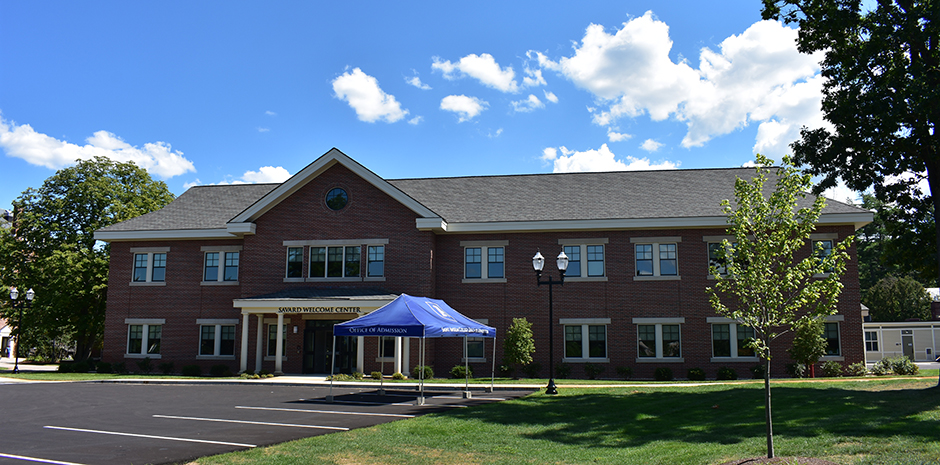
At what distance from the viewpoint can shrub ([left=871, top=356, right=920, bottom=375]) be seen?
83.9 ft

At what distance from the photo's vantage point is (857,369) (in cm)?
2591

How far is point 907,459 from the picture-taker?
27.4 ft

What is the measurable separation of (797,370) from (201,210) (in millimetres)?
28014

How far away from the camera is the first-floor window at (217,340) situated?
30047 millimetres

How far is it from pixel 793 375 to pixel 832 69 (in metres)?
12.8

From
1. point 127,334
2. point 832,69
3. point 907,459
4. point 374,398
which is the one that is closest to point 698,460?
point 907,459

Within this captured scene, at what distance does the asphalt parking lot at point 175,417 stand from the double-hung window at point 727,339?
11717 millimetres

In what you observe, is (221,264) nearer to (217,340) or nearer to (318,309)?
(217,340)

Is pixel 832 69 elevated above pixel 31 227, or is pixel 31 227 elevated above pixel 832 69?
pixel 832 69

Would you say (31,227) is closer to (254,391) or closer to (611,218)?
(254,391)

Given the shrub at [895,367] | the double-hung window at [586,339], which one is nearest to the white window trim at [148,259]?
the double-hung window at [586,339]

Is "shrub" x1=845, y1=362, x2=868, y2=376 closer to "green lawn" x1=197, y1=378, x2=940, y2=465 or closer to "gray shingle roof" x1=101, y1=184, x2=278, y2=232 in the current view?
"green lawn" x1=197, y1=378, x2=940, y2=465

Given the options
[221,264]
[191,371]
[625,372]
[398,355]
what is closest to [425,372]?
[398,355]

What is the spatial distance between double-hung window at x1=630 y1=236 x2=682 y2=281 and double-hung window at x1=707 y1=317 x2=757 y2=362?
268 cm
